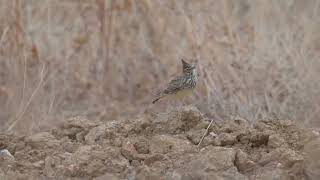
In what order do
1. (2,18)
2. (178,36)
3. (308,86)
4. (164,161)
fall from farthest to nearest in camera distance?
(178,36), (2,18), (308,86), (164,161)

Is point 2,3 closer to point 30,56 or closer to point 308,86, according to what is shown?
point 30,56

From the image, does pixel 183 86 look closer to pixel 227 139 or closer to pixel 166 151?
pixel 227 139

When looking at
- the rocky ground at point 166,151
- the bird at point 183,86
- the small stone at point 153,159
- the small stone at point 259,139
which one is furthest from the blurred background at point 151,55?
the small stone at point 153,159

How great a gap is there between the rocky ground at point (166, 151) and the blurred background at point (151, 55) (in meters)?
2.06

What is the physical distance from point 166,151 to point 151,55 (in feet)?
14.5

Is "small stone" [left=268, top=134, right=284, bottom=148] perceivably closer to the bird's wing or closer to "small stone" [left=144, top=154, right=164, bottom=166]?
"small stone" [left=144, top=154, right=164, bottom=166]

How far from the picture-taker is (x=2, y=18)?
8766 mm

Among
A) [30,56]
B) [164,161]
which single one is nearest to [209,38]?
[30,56]

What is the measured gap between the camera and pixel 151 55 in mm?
9633

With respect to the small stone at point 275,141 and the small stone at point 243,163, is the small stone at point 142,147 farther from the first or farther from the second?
the small stone at point 275,141

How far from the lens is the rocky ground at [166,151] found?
4855 mm

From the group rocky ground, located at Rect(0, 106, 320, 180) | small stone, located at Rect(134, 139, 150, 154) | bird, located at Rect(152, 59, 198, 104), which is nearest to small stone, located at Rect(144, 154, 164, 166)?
rocky ground, located at Rect(0, 106, 320, 180)

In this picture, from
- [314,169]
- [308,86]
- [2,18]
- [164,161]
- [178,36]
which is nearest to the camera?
[314,169]

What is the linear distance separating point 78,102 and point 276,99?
2.22 m
